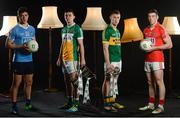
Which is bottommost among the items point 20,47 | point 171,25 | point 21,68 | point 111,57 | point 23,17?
point 21,68

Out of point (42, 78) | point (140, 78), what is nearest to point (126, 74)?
point (140, 78)

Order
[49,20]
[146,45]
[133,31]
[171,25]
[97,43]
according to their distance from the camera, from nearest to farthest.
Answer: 1. [146,45]
2. [133,31]
3. [171,25]
4. [49,20]
5. [97,43]

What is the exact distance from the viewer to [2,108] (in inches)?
223

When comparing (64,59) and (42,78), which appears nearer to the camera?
(64,59)

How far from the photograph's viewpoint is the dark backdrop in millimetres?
7160

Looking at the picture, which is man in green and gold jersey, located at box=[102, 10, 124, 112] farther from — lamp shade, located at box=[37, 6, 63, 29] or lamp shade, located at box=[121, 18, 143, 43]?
lamp shade, located at box=[37, 6, 63, 29]

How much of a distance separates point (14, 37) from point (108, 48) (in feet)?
3.95

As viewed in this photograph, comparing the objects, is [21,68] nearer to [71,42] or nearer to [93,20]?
[71,42]

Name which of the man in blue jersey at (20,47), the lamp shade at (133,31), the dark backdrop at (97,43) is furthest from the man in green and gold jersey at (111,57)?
the dark backdrop at (97,43)

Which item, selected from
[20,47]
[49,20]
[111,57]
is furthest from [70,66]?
[49,20]

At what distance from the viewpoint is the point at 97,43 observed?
7.34 meters

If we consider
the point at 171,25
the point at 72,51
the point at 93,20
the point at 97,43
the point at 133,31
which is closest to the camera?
the point at 72,51

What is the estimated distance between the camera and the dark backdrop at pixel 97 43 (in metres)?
7.16

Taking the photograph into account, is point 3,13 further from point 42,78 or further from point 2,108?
point 2,108
